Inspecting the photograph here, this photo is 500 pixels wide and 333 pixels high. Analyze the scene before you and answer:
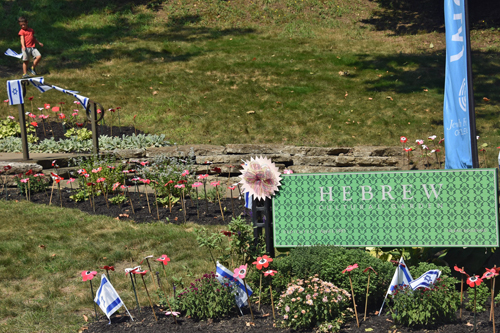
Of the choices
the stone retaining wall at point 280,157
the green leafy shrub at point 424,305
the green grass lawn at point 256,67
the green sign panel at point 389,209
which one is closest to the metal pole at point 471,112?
the green sign panel at point 389,209

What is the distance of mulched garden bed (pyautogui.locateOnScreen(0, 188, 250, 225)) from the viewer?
6.29 metres

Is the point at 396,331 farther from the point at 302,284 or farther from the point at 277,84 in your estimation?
the point at 277,84

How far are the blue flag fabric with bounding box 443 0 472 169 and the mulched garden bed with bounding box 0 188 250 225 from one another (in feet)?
8.33

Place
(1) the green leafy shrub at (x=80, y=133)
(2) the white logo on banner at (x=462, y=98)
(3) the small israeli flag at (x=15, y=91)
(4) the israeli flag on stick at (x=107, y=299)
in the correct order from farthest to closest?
(1) the green leafy shrub at (x=80, y=133), (3) the small israeli flag at (x=15, y=91), (2) the white logo on banner at (x=462, y=98), (4) the israeli flag on stick at (x=107, y=299)

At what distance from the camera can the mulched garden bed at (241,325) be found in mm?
3365

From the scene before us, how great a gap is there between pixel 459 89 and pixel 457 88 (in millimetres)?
38

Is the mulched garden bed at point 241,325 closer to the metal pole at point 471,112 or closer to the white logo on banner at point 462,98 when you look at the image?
the metal pole at point 471,112

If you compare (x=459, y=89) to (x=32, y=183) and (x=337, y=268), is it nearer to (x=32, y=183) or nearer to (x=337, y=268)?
(x=337, y=268)

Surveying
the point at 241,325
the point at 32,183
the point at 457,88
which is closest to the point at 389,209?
the point at 241,325

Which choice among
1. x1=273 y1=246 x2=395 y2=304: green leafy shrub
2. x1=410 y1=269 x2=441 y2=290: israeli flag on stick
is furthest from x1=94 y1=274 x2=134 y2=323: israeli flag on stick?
x1=410 y1=269 x2=441 y2=290: israeli flag on stick

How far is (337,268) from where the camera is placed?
3781 millimetres

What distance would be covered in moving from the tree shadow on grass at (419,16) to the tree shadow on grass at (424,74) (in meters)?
2.90

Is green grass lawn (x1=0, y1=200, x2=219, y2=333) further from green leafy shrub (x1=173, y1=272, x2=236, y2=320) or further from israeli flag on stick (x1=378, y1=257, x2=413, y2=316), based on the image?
israeli flag on stick (x1=378, y1=257, x2=413, y2=316)

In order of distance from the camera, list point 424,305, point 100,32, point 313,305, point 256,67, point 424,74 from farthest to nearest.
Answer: point 100,32 → point 256,67 → point 424,74 → point 313,305 → point 424,305
